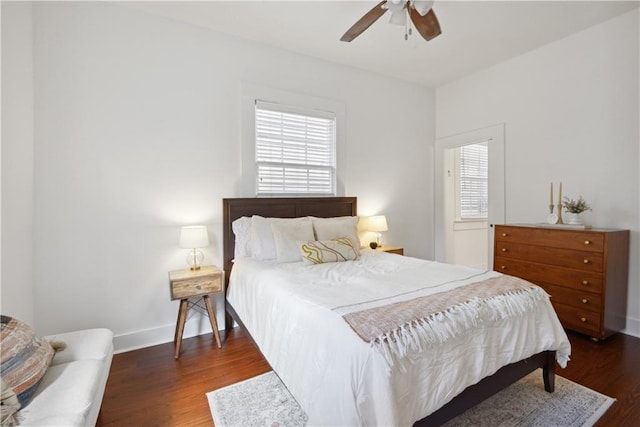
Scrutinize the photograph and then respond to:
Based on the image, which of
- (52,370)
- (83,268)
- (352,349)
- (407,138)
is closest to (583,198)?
(407,138)

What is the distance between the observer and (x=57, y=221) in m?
2.31

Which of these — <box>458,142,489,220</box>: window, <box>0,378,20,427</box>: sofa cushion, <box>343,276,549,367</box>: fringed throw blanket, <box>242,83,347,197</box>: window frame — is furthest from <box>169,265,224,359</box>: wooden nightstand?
<box>458,142,489,220</box>: window

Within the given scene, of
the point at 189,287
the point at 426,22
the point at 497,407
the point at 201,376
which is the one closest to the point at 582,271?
the point at 497,407

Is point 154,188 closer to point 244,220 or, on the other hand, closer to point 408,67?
point 244,220

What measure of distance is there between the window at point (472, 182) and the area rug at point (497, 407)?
327 centimetres

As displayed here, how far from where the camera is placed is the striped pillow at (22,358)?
3.79 feet

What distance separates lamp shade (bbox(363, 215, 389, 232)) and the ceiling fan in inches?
77.9

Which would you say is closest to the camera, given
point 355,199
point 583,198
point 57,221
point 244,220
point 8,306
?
point 8,306

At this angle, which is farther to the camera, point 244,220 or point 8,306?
point 244,220

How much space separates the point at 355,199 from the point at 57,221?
9.45 ft

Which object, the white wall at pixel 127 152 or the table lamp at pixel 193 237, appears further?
the table lamp at pixel 193 237

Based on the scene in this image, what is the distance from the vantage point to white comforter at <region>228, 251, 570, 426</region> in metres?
1.12

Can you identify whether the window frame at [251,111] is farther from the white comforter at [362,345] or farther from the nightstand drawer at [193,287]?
the white comforter at [362,345]

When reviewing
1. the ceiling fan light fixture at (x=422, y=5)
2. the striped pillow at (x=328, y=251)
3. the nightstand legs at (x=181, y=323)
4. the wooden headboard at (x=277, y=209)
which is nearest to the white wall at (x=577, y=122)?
the wooden headboard at (x=277, y=209)
